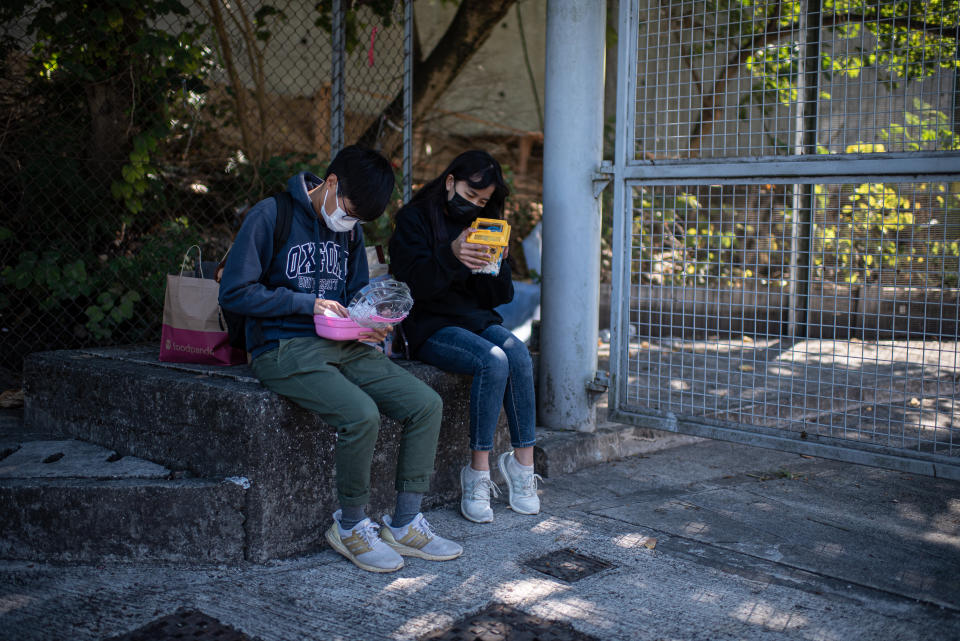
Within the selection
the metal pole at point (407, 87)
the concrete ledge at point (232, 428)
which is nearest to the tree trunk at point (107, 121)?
the concrete ledge at point (232, 428)

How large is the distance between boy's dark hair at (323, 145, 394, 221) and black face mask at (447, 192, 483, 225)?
24.8 inches

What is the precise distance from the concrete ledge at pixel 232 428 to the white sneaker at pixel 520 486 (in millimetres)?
213

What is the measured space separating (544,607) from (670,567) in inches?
22.1

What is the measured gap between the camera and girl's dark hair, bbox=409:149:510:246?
11.0ft

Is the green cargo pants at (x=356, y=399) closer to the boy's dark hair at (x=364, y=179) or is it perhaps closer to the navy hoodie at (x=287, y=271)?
the navy hoodie at (x=287, y=271)

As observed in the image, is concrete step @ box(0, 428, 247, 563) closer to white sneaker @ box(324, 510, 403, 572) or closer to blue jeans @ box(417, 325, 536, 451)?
white sneaker @ box(324, 510, 403, 572)

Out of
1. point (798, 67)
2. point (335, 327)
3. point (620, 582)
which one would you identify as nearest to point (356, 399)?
point (335, 327)

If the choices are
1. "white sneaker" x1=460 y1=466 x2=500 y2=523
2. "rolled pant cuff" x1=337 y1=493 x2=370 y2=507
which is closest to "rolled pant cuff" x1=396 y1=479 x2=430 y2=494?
"rolled pant cuff" x1=337 y1=493 x2=370 y2=507

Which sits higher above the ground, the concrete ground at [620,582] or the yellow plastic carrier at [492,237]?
the yellow plastic carrier at [492,237]

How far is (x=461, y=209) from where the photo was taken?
11.2 feet

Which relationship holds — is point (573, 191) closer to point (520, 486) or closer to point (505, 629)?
point (520, 486)

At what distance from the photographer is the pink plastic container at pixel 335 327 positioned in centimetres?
272

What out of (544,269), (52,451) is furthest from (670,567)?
(52,451)

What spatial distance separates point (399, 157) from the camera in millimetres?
6359
